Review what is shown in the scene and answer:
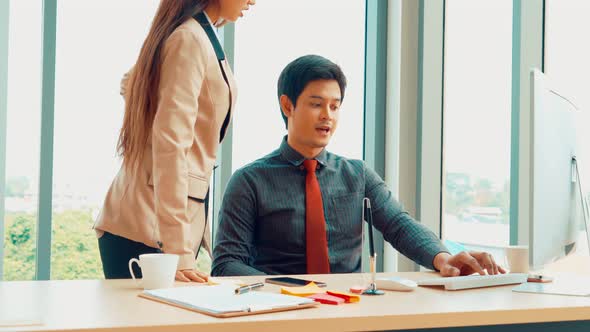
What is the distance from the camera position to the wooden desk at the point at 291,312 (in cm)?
Result: 99

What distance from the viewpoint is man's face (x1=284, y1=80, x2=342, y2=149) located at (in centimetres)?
202

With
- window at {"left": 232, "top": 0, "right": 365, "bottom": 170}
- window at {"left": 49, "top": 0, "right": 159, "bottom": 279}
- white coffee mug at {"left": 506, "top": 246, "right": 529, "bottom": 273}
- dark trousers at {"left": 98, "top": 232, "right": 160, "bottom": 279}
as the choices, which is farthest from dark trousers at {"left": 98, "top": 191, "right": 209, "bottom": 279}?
window at {"left": 232, "top": 0, "right": 365, "bottom": 170}

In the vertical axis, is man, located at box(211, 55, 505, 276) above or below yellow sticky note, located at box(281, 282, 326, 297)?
above

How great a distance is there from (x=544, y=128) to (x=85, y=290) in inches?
38.7

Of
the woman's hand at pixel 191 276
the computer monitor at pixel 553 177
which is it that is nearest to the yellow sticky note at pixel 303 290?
the woman's hand at pixel 191 276

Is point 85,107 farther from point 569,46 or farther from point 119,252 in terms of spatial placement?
point 569,46

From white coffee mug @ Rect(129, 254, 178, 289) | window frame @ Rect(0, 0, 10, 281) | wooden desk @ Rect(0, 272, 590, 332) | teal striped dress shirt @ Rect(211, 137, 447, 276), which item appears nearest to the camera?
wooden desk @ Rect(0, 272, 590, 332)

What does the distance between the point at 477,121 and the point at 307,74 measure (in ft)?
3.54

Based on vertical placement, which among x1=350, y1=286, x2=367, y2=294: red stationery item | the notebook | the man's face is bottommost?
x1=350, y1=286, x2=367, y2=294: red stationery item

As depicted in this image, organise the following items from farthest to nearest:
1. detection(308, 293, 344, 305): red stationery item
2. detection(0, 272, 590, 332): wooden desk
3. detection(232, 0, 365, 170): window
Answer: detection(232, 0, 365, 170): window → detection(308, 293, 344, 305): red stationery item → detection(0, 272, 590, 332): wooden desk

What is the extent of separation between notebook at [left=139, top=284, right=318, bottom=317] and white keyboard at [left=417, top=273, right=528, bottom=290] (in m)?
0.37

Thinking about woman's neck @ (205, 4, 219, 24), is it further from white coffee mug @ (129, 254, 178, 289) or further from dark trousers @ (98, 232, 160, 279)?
white coffee mug @ (129, 254, 178, 289)

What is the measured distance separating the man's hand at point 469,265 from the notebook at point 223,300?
594 millimetres

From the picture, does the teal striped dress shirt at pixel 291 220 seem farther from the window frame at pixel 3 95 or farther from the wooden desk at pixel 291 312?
the window frame at pixel 3 95
